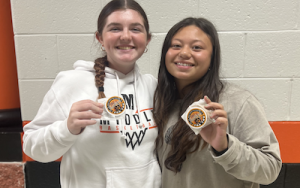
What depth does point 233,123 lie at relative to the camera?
3.10ft

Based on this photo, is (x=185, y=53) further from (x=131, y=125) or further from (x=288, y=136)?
(x=288, y=136)

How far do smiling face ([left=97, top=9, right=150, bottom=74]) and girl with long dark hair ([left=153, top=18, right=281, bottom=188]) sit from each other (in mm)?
175

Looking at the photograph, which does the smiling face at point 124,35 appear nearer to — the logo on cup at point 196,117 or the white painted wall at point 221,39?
the logo on cup at point 196,117

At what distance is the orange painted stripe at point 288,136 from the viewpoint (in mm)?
1645

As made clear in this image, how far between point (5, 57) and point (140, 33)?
1.45 metres

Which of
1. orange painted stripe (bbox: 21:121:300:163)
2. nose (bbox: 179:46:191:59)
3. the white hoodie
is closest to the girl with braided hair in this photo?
the white hoodie

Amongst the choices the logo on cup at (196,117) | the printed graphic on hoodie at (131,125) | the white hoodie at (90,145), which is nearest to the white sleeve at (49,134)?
the white hoodie at (90,145)

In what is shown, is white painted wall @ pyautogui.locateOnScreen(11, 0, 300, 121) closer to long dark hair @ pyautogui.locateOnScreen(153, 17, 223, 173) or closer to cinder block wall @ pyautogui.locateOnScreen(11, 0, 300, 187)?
cinder block wall @ pyautogui.locateOnScreen(11, 0, 300, 187)

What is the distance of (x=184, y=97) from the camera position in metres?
1.09

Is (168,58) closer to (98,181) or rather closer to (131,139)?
(131,139)

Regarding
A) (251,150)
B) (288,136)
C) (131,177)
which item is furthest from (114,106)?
(288,136)

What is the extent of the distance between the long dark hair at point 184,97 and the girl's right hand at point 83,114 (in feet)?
1.23

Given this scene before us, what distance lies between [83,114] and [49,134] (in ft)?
0.70

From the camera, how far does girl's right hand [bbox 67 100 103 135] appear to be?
0.81m
